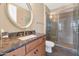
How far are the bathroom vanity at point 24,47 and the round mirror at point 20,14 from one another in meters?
0.16

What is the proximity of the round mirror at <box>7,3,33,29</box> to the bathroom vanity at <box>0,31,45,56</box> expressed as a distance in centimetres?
16

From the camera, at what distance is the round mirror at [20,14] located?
1334 millimetres

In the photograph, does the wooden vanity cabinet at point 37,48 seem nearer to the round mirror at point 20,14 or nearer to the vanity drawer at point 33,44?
the vanity drawer at point 33,44

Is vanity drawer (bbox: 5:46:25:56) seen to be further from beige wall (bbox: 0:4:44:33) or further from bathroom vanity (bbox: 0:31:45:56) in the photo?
beige wall (bbox: 0:4:44:33)

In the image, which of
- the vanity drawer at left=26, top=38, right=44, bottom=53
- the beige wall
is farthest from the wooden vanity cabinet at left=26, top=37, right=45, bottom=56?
the beige wall

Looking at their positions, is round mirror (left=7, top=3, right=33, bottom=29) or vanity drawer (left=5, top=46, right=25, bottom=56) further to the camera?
round mirror (left=7, top=3, right=33, bottom=29)

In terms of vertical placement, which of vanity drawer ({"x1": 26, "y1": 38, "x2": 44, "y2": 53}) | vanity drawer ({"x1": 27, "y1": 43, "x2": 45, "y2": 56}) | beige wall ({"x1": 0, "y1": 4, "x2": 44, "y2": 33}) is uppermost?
beige wall ({"x1": 0, "y1": 4, "x2": 44, "y2": 33})

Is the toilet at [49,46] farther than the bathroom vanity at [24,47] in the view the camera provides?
Yes

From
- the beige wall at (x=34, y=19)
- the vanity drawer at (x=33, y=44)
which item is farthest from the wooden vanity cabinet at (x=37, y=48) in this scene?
the beige wall at (x=34, y=19)

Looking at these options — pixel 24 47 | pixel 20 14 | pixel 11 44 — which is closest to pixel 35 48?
pixel 24 47

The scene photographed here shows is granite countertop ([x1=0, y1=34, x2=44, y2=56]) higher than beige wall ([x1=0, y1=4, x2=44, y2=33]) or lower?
lower

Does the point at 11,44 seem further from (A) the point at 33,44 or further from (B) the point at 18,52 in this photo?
(A) the point at 33,44

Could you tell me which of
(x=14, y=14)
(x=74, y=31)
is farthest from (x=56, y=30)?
(x=14, y=14)

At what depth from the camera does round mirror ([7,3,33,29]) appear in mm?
1334
